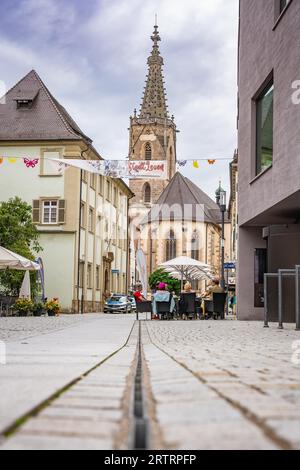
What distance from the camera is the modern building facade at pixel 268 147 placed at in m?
15.1

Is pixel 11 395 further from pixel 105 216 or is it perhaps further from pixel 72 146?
pixel 105 216

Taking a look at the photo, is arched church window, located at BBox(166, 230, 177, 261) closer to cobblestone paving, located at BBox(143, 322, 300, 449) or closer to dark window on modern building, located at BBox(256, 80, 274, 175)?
dark window on modern building, located at BBox(256, 80, 274, 175)

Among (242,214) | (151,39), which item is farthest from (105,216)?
(151,39)

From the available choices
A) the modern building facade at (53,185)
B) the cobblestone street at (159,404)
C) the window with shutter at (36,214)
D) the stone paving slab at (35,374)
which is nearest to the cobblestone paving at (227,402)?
the cobblestone street at (159,404)

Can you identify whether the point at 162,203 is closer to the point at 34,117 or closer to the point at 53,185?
A: the point at 34,117

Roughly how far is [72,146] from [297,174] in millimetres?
26544

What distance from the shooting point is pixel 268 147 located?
60.3 ft

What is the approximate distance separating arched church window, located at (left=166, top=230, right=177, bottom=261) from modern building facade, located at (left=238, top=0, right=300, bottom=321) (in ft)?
221

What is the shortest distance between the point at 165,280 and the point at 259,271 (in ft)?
189

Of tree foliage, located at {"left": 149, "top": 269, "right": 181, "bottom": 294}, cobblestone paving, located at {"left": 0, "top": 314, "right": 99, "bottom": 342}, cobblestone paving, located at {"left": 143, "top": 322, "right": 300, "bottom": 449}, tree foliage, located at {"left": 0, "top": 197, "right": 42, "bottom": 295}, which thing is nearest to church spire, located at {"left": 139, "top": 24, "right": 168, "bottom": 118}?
tree foliage, located at {"left": 149, "top": 269, "right": 181, "bottom": 294}

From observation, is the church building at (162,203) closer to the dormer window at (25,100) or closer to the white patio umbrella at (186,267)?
the dormer window at (25,100)

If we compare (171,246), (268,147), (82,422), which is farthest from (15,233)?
(171,246)

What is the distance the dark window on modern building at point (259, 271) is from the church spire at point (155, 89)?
280 feet

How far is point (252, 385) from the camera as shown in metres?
4.12
